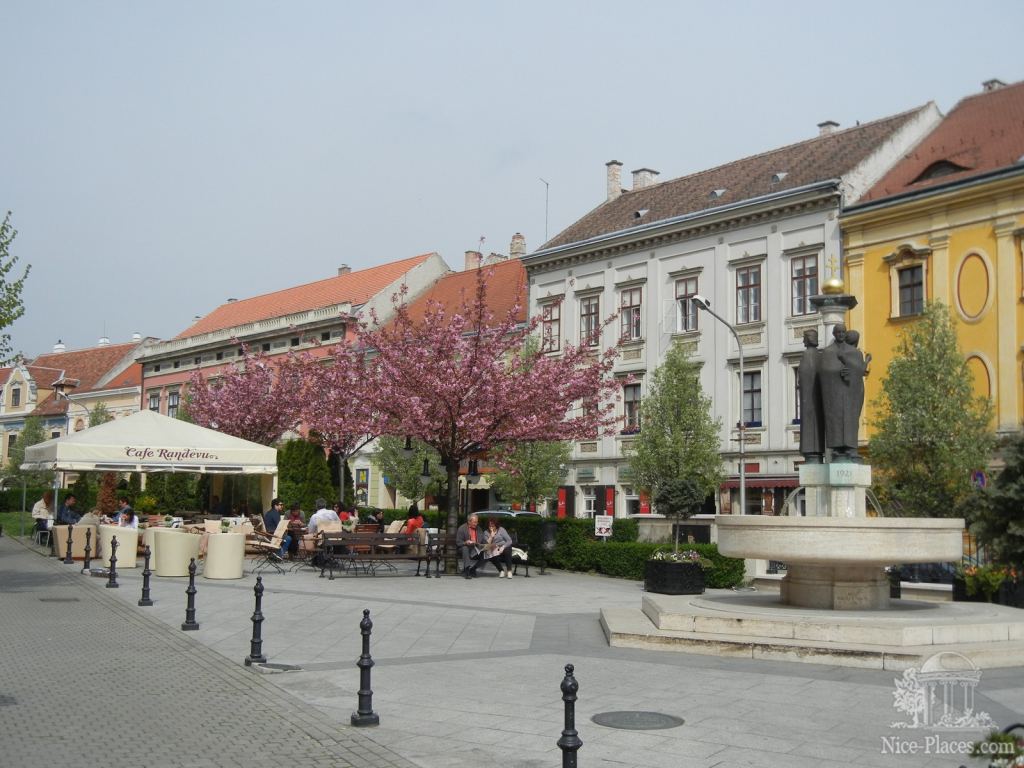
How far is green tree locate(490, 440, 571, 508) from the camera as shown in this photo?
126 feet

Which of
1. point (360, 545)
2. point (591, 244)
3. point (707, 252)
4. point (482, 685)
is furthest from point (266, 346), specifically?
point (482, 685)

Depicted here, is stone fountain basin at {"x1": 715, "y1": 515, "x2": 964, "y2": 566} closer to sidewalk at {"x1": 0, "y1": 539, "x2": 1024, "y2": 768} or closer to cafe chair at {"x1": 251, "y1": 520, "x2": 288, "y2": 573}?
sidewalk at {"x1": 0, "y1": 539, "x2": 1024, "y2": 768}

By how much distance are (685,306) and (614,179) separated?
1013cm

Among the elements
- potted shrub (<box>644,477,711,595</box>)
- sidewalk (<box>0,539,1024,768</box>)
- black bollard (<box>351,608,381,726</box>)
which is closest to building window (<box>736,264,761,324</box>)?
potted shrub (<box>644,477,711,595</box>)

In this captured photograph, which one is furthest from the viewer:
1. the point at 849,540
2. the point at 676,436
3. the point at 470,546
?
the point at 676,436

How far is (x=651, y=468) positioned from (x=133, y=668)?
76.0 feet

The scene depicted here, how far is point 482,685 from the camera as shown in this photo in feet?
33.2

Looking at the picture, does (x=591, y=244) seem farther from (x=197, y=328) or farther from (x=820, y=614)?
(x=197, y=328)

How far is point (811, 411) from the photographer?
14055 mm

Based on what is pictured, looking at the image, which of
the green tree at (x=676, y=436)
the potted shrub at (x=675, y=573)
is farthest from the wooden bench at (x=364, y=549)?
the green tree at (x=676, y=436)

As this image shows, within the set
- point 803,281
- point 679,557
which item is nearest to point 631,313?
point 803,281

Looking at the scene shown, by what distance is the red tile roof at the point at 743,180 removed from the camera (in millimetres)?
36438

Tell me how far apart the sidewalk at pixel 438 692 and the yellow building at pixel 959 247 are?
19.7 meters

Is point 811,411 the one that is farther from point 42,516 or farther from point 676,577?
point 42,516
